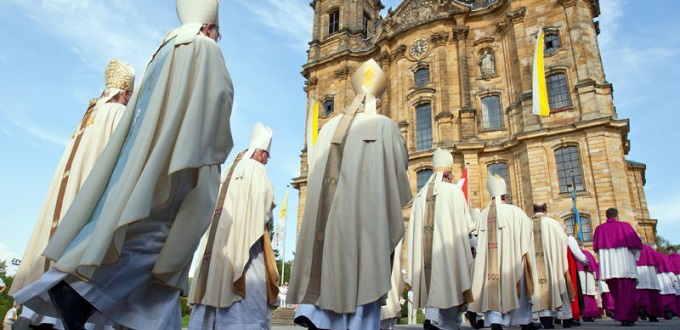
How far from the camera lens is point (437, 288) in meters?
5.94

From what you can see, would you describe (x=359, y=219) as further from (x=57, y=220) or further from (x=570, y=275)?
Answer: (x=570, y=275)

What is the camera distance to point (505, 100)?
23406mm

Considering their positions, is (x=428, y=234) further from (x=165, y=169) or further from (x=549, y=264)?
(x=165, y=169)

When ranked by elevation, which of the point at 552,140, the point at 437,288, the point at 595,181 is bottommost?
the point at 437,288

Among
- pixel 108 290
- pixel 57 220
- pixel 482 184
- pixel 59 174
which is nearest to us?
pixel 108 290

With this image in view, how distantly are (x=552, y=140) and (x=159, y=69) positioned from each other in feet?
67.6

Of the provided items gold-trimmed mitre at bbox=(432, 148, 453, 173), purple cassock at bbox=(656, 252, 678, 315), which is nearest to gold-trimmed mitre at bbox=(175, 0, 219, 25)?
gold-trimmed mitre at bbox=(432, 148, 453, 173)

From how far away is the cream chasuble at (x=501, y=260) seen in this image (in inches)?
280

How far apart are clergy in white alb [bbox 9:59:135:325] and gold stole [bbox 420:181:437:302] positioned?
424cm

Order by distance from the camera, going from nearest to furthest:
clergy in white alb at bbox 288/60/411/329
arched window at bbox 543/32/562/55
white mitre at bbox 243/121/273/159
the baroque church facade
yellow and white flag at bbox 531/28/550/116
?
clergy in white alb at bbox 288/60/411/329 → white mitre at bbox 243/121/273/159 → yellow and white flag at bbox 531/28/550/116 → the baroque church facade → arched window at bbox 543/32/562/55

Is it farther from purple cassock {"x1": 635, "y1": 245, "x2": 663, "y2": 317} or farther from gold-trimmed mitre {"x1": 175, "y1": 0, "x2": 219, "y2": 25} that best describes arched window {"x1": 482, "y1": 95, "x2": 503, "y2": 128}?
gold-trimmed mitre {"x1": 175, "y1": 0, "x2": 219, "y2": 25}

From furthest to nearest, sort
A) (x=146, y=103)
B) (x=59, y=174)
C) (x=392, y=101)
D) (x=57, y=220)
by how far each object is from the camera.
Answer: (x=392, y=101) < (x=59, y=174) < (x=57, y=220) < (x=146, y=103)

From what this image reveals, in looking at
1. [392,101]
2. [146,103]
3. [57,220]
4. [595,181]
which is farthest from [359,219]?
[392,101]

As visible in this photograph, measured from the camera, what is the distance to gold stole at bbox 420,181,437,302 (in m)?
6.40
